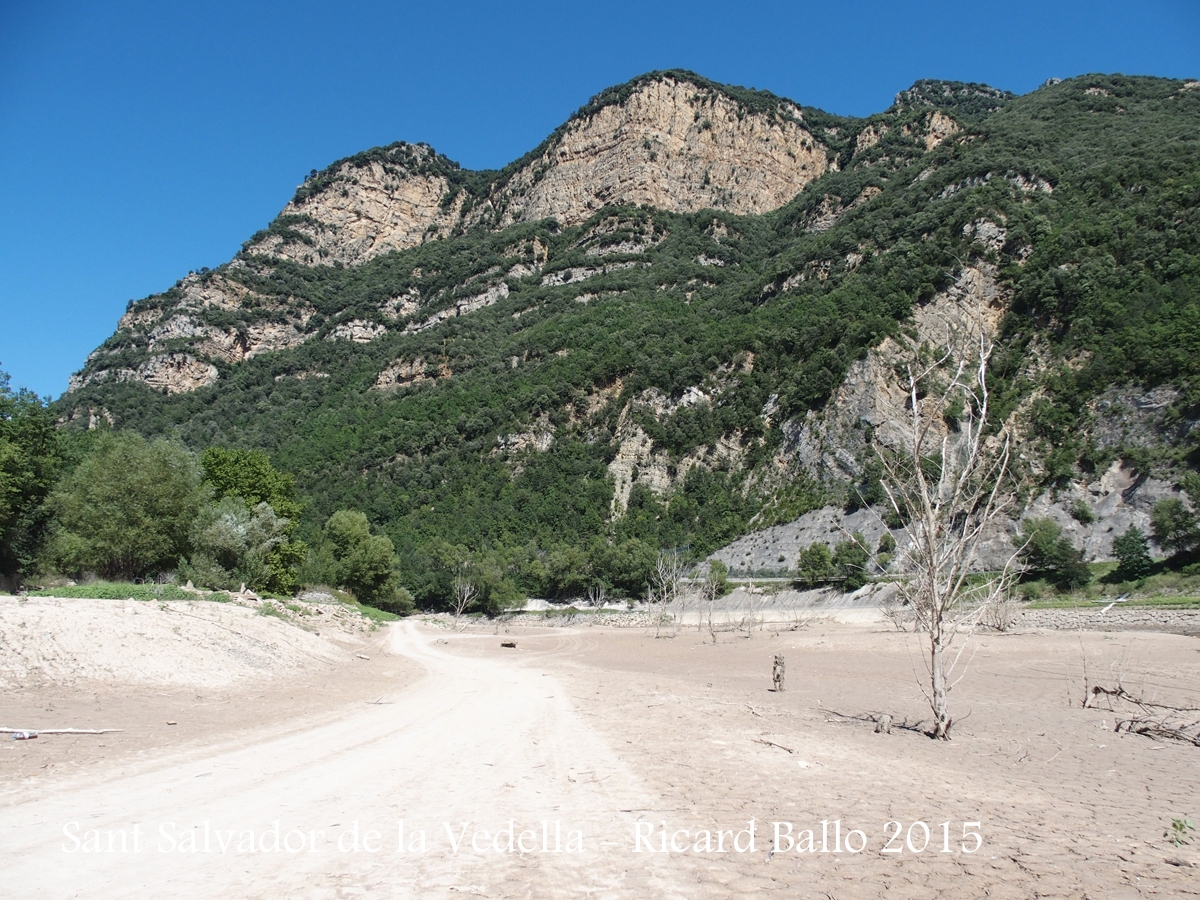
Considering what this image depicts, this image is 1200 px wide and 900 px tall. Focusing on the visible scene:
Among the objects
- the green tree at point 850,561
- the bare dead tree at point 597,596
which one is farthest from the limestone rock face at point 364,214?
the green tree at point 850,561

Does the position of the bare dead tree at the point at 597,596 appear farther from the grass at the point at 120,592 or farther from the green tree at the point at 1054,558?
the grass at the point at 120,592

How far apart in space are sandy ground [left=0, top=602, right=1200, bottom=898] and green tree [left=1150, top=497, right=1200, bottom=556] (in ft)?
103

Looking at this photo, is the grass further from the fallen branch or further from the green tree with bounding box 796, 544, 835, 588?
the green tree with bounding box 796, 544, 835, 588

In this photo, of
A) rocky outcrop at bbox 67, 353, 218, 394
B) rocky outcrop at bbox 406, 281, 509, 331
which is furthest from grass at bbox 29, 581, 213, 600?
rocky outcrop at bbox 67, 353, 218, 394

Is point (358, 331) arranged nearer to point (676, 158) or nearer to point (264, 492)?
point (676, 158)

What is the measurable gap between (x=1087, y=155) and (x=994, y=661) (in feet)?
283

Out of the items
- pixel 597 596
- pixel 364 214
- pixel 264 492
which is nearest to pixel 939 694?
pixel 264 492

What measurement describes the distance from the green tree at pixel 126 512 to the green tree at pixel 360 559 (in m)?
25.1

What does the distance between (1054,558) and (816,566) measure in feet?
50.5

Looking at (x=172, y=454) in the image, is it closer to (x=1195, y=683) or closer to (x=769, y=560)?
(x=1195, y=683)

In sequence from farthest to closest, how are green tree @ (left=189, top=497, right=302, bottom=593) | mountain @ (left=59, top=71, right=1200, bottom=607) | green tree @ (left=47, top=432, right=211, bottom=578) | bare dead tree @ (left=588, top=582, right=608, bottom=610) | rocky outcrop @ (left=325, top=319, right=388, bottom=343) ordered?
1. rocky outcrop @ (left=325, top=319, right=388, bottom=343)
2. bare dead tree @ (left=588, top=582, right=608, bottom=610)
3. mountain @ (left=59, top=71, right=1200, bottom=607)
4. green tree @ (left=189, top=497, right=302, bottom=593)
5. green tree @ (left=47, top=432, right=211, bottom=578)

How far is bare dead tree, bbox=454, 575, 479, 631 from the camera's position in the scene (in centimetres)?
5979

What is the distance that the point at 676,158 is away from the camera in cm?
14238

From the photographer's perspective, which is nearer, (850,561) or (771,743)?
(771,743)
